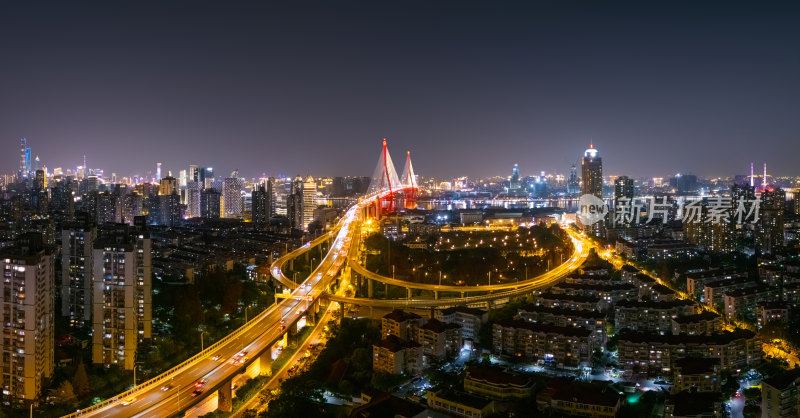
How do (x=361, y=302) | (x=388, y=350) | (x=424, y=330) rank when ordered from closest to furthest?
(x=388, y=350) → (x=424, y=330) → (x=361, y=302)

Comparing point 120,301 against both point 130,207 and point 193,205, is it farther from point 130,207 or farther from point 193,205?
point 193,205

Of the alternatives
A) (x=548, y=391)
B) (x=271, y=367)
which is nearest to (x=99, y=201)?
(x=271, y=367)

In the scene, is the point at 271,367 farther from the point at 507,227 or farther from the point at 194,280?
the point at 507,227

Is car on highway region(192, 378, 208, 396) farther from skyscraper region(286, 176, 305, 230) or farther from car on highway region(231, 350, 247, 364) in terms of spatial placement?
skyscraper region(286, 176, 305, 230)

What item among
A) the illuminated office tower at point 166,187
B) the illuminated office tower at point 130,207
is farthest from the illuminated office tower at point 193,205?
the illuminated office tower at point 130,207

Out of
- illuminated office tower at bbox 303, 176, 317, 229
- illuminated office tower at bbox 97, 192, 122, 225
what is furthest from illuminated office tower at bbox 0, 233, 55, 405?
illuminated office tower at bbox 303, 176, 317, 229

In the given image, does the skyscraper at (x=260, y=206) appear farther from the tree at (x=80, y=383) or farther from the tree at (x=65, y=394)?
the tree at (x=65, y=394)
